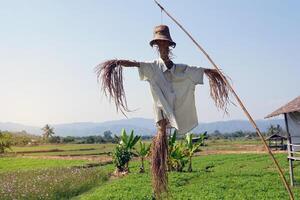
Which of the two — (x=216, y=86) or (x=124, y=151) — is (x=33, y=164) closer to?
(x=124, y=151)

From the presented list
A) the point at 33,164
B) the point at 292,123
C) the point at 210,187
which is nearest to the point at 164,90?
the point at 210,187

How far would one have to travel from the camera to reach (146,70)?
8.66 ft

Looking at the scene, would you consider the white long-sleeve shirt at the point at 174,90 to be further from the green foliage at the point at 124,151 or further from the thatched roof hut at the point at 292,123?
the green foliage at the point at 124,151

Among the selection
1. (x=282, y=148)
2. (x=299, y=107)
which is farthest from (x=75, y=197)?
(x=282, y=148)

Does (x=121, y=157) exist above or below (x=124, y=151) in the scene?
below

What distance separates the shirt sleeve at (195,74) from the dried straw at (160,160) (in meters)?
0.32

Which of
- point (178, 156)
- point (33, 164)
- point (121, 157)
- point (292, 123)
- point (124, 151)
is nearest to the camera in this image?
point (292, 123)

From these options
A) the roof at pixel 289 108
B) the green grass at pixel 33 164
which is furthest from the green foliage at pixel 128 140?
the roof at pixel 289 108

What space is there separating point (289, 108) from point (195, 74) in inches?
375

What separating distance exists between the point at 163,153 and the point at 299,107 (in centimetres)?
929

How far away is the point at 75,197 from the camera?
11.7m

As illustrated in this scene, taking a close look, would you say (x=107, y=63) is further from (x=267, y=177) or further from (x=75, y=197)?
(x=267, y=177)

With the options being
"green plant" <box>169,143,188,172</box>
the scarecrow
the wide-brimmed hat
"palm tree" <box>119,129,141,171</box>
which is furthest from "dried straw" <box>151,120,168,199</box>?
"palm tree" <box>119,129,141,171</box>

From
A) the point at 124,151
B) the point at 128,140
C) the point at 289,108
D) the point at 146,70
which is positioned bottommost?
the point at 124,151
